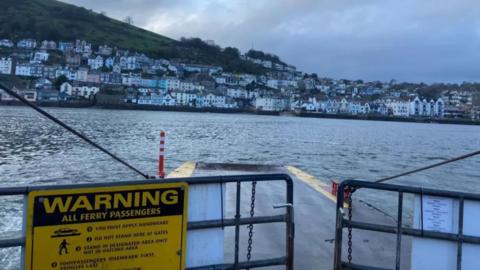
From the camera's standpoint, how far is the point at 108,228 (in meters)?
4.00

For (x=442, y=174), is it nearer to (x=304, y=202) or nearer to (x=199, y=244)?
(x=304, y=202)

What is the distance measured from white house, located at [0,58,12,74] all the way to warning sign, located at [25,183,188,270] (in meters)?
195

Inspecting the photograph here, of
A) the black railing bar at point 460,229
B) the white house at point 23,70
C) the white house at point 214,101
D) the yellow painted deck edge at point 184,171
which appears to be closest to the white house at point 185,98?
the white house at point 214,101

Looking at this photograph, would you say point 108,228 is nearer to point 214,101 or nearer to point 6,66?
point 214,101

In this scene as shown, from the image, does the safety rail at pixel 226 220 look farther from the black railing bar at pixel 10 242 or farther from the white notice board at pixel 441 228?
the white notice board at pixel 441 228

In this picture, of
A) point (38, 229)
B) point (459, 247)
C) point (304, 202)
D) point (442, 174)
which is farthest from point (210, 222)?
point (442, 174)

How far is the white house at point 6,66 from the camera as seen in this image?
180250 mm

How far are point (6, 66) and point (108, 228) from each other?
652ft

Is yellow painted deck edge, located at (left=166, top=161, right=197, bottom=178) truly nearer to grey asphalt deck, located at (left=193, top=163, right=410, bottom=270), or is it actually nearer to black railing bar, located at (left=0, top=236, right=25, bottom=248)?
grey asphalt deck, located at (left=193, top=163, right=410, bottom=270)

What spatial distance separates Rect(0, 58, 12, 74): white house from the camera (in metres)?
180

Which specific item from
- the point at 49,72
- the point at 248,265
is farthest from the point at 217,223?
the point at 49,72

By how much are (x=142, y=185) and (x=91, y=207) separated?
0.44m

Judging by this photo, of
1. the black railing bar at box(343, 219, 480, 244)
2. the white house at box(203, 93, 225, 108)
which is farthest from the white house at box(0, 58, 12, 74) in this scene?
the black railing bar at box(343, 219, 480, 244)

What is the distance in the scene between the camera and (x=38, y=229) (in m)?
3.77
